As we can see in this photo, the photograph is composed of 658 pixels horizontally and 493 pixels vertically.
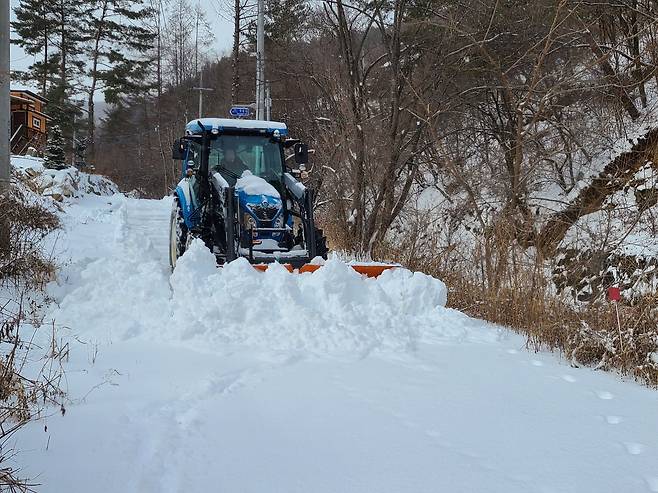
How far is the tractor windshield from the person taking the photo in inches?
301

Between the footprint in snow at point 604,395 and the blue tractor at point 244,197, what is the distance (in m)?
3.78

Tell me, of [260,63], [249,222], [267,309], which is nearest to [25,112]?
[260,63]

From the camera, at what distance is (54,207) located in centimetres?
1198

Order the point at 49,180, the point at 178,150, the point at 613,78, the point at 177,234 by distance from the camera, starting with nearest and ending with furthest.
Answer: the point at 178,150
the point at 177,234
the point at 613,78
the point at 49,180

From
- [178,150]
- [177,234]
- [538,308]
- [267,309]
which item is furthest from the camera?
[177,234]

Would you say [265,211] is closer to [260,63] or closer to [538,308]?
[538,308]

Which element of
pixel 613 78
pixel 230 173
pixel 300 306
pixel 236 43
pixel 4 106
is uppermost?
pixel 236 43

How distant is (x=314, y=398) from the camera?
3543 millimetres

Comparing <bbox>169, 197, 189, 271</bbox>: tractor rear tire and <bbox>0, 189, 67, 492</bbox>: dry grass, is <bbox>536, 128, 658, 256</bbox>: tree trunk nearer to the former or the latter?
<bbox>169, 197, 189, 271</bbox>: tractor rear tire

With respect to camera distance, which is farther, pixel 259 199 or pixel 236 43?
pixel 236 43

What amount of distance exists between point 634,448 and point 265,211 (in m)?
4.94

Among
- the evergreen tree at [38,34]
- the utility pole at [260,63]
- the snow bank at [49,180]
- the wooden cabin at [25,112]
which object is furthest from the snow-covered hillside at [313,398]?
the evergreen tree at [38,34]

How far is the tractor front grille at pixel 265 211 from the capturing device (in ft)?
22.9

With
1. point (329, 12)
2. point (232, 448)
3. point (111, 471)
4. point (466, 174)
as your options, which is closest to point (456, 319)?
point (232, 448)
